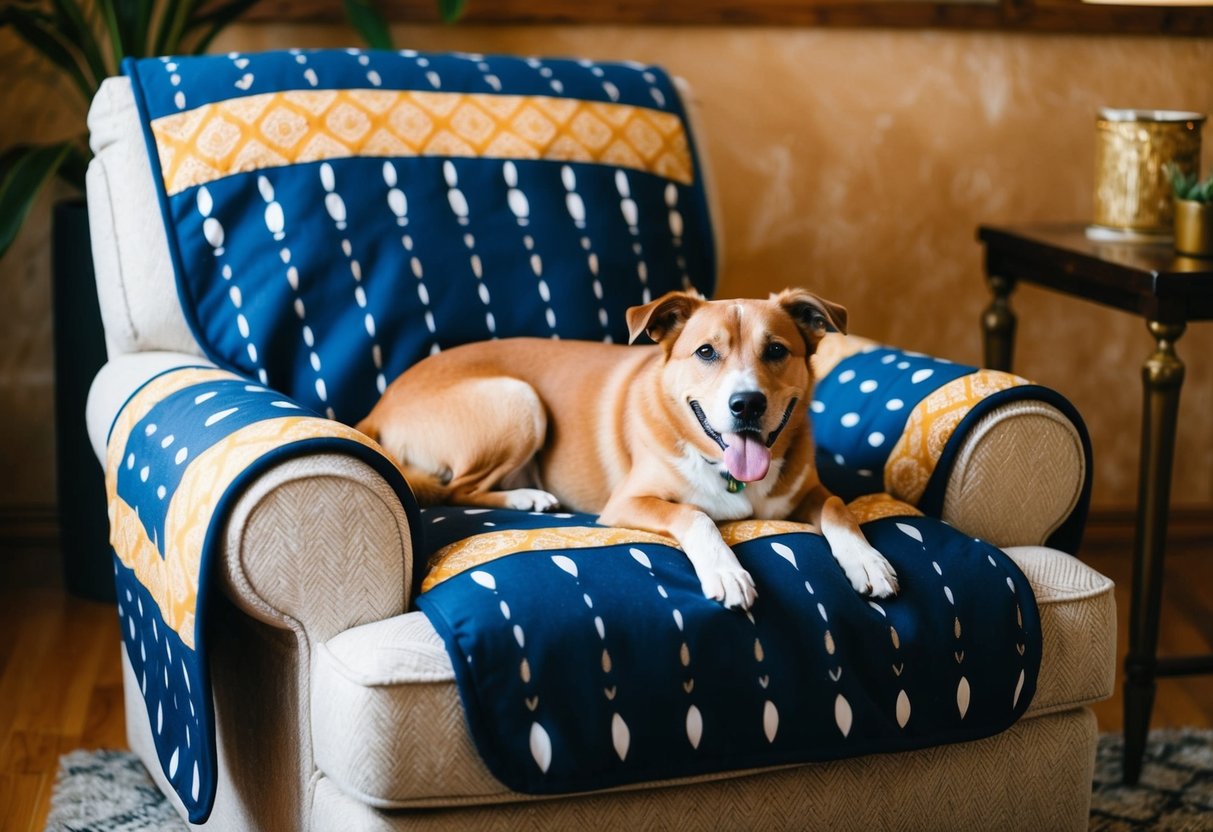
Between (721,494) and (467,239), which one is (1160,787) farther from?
(467,239)

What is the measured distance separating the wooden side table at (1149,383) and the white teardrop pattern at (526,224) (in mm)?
947

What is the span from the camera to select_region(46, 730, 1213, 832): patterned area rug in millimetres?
1964

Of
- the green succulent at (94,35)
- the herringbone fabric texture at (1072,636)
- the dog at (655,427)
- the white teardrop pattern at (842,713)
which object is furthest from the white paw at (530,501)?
the green succulent at (94,35)

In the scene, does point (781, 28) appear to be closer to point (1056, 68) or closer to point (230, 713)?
point (1056, 68)

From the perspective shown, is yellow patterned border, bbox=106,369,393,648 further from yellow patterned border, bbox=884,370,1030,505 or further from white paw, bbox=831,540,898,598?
yellow patterned border, bbox=884,370,1030,505

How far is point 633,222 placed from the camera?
7.69 feet

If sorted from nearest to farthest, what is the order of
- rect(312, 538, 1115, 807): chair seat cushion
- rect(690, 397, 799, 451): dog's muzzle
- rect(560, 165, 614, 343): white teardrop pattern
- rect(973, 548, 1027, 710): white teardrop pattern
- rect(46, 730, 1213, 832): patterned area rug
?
rect(312, 538, 1115, 807): chair seat cushion → rect(973, 548, 1027, 710): white teardrop pattern → rect(690, 397, 799, 451): dog's muzzle → rect(46, 730, 1213, 832): patterned area rug → rect(560, 165, 614, 343): white teardrop pattern

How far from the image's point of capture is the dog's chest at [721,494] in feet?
6.05

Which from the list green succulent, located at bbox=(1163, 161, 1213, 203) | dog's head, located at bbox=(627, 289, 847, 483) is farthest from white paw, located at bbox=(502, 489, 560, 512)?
green succulent, located at bbox=(1163, 161, 1213, 203)

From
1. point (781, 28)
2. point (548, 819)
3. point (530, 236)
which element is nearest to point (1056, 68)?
point (781, 28)

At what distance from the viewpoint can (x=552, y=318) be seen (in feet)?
7.42

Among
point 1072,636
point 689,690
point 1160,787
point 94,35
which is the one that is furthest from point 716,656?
point 94,35

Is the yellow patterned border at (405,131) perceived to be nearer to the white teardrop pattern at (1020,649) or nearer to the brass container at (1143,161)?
the brass container at (1143,161)

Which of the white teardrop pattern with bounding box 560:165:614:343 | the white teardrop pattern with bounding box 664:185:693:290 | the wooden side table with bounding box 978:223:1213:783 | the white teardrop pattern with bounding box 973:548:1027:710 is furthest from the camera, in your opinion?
the white teardrop pattern with bounding box 664:185:693:290
